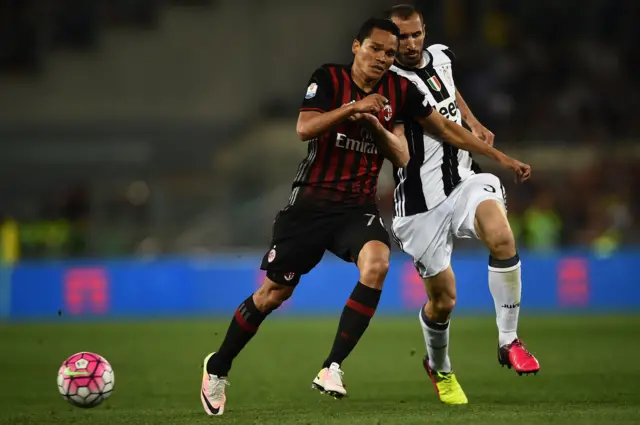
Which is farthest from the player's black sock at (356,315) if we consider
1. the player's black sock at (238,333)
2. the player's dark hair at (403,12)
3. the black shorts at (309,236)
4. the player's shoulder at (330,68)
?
the player's dark hair at (403,12)

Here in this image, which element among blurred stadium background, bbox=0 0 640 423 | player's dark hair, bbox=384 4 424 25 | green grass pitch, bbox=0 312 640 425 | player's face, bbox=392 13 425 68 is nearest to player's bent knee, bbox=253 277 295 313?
green grass pitch, bbox=0 312 640 425

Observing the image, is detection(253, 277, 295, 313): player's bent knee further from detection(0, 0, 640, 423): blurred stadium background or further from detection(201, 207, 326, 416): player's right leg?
detection(0, 0, 640, 423): blurred stadium background

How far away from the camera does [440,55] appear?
719cm

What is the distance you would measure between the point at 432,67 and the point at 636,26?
52.6 ft

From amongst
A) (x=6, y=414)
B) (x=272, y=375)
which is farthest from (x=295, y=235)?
(x=272, y=375)

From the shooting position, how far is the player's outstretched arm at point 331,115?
588 centimetres

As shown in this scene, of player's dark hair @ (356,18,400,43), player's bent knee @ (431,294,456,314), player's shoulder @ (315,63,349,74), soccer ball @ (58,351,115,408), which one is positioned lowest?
soccer ball @ (58,351,115,408)

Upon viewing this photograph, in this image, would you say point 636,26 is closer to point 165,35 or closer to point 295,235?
point 165,35

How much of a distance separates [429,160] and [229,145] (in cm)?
1537

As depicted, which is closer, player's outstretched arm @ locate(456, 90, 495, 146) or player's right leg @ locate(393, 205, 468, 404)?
player's right leg @ locate(393, 205, 468, 404)

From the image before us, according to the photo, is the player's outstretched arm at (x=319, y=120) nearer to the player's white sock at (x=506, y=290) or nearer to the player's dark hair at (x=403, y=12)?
the player's dark hair at (x=403, y=12)

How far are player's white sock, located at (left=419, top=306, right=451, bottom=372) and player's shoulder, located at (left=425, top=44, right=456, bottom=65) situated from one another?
1.68 meters

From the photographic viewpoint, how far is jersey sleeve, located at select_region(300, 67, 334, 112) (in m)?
6.15

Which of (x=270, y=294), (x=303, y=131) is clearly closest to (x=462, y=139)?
(x=303, y=131)
